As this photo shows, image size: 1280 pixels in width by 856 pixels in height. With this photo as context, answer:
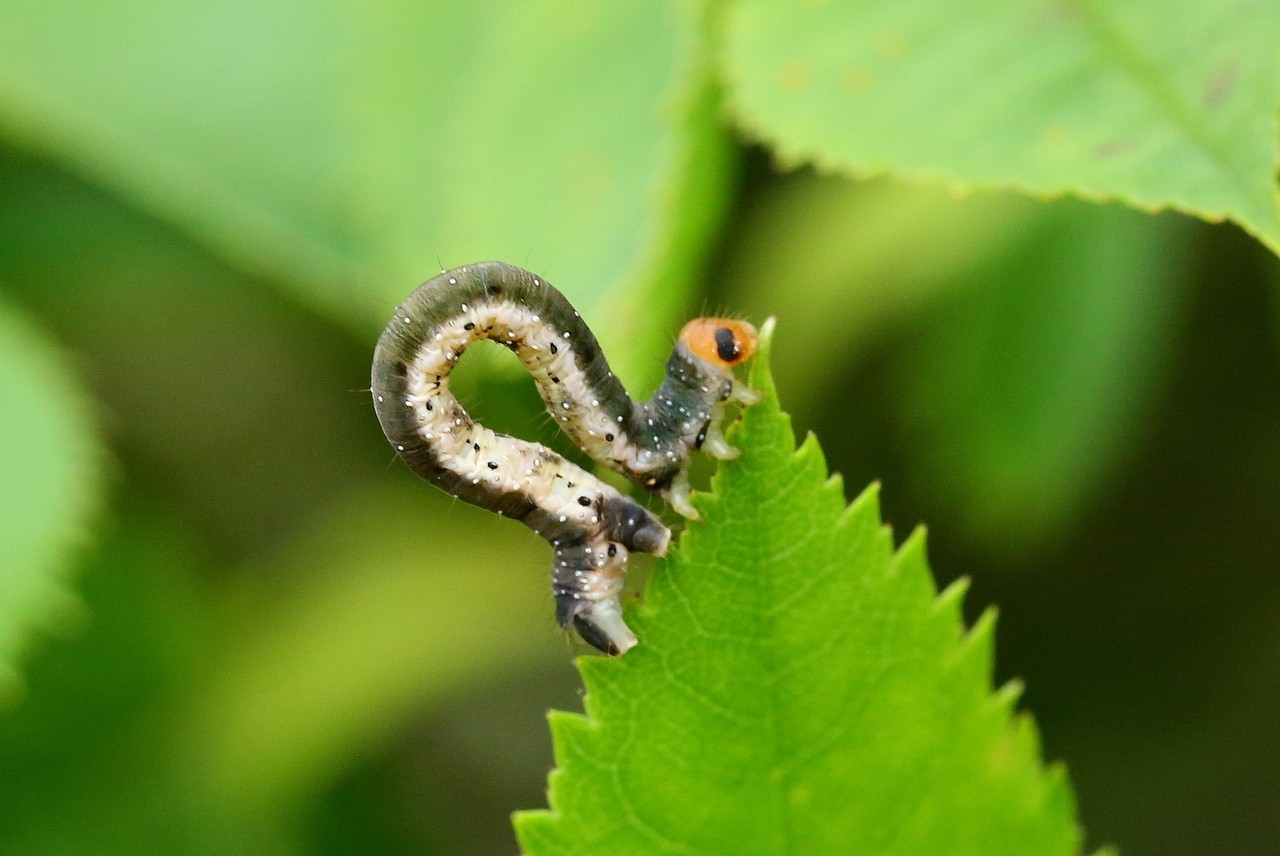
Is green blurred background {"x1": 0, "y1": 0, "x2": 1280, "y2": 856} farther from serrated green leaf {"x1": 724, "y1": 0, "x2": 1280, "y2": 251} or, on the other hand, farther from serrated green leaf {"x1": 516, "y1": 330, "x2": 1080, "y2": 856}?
serrated green leaf {"x1": 516, "y1": 330, "x2": 1080, "y2": 856}

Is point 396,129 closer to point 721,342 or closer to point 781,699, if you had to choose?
point 721,342

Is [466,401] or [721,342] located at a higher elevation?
[466,401]

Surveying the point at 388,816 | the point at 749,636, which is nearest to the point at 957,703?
the point at 749,636

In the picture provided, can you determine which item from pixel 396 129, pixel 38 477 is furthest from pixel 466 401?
pixel 38 477

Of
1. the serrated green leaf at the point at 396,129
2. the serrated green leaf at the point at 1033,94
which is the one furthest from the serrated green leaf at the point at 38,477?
the serrated green leaf at the point at 1033,94

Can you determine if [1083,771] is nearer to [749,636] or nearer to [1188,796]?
[1188,796]

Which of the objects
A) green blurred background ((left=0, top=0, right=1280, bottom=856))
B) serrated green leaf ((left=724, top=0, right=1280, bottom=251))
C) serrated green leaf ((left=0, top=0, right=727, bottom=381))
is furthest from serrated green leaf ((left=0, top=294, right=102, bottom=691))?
serrated green leaf ((left=724, top=0, right=1280, bottom=251))

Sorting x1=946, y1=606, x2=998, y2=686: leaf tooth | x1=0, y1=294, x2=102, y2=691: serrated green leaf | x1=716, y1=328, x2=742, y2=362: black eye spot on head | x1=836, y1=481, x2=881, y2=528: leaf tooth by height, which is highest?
x1=0, y1=294, x2=102, y2=691: serrated green leaf
